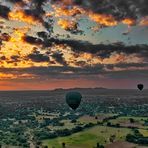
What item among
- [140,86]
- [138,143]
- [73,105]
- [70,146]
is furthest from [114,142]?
[73,105]

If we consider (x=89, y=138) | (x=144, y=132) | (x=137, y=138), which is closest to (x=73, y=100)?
(x=89, y=138)

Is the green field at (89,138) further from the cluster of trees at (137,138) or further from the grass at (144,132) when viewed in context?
the grass at (144,132)

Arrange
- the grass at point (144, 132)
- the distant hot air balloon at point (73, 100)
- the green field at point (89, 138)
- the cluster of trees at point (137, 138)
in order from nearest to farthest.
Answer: the distant hot air balloon at point (73, 100) < the green field at point (89, 138) < the cluster of trees at point (137, 138) < the grass at point (144, 132)

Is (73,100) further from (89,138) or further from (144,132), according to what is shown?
(144,132)

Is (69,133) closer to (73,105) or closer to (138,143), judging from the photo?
(138,143)

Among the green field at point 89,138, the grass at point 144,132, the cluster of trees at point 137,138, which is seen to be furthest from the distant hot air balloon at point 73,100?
the grass at point 144,132

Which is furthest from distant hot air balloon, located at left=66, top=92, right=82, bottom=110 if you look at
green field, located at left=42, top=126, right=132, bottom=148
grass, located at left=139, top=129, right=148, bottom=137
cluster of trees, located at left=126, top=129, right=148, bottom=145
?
grass, located at left=139, top=129, right=148, bottom=137

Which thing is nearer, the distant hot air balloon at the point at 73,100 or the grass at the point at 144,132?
the distant hot air balloon at the point at 73,100

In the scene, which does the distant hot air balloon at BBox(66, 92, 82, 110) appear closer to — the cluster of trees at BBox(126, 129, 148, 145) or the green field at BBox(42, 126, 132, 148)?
the green field at BBox(42, 126, 132, 148)
